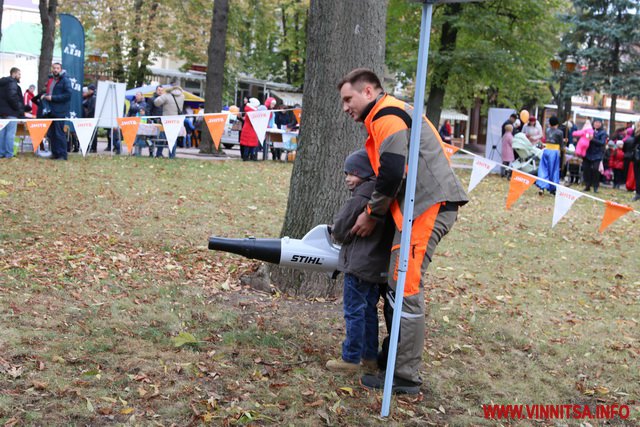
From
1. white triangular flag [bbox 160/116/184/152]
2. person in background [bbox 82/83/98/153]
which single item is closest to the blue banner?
person in background [bbox 82/83/98/153]

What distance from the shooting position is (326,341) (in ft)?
17.8

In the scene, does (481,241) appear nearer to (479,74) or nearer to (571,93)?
(479,74)

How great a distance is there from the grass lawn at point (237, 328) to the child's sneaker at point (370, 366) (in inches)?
7.5

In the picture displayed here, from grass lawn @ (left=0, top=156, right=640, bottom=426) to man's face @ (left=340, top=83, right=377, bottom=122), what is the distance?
1683 millimetres

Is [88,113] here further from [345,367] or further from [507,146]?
[345,367]

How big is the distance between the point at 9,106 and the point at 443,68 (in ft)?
48.8

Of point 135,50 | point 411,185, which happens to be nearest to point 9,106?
point 411,185

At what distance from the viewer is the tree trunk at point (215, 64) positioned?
20.6 m

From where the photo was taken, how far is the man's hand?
14.5 feet

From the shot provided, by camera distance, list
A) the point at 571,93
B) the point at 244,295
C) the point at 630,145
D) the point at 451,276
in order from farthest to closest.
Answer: the point at 571,93 → the point at 630,145 → the point at 451,276 → the point at 244,295

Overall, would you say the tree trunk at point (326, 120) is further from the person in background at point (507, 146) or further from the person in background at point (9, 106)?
the person in background at point (507, 146)

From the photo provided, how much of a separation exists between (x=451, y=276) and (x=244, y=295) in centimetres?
256

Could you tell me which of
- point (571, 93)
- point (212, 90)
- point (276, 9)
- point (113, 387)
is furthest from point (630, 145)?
point (276, 9)

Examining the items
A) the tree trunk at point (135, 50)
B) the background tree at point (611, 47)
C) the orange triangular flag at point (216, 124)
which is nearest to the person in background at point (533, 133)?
the orange triangular flag at point (216, 124)
